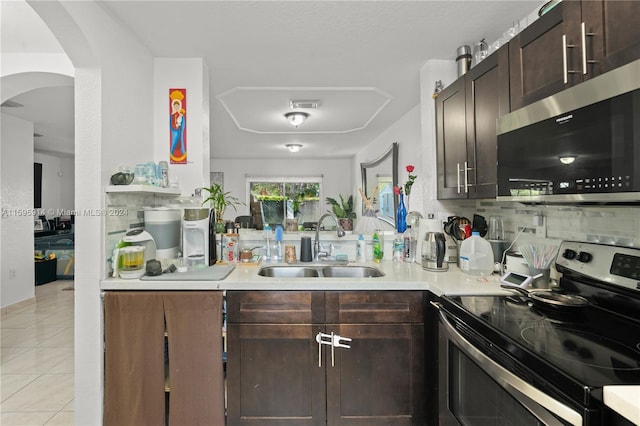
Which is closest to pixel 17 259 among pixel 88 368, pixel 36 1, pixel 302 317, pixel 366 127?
pixel 88 368

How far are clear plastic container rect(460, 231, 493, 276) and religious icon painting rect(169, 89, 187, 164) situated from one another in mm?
2012

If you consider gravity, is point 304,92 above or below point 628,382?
above

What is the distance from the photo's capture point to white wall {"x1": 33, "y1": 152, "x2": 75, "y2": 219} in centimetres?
684

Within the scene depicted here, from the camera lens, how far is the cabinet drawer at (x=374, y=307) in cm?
165

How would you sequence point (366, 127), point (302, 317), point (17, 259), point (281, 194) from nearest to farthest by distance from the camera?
point (302, 317) < point (17, 259) < point (366, 127) < point (281, 194)

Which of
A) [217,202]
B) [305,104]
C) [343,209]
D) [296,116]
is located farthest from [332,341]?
[343,209]

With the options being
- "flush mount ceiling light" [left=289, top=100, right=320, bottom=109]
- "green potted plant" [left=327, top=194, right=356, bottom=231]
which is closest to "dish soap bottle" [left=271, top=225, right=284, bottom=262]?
"flush mount ceiling light" [left=289, top=100, right=320, bottom=109]

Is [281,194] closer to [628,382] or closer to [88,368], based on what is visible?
[88,368]

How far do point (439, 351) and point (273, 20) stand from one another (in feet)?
6.65

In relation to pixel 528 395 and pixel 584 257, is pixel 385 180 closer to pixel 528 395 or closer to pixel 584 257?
pixel 584 257

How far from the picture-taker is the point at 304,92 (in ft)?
10.2

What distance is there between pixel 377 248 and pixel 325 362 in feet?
3.00

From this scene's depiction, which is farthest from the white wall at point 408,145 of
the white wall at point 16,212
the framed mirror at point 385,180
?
the white wall at point 16,212

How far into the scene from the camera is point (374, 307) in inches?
65.0
